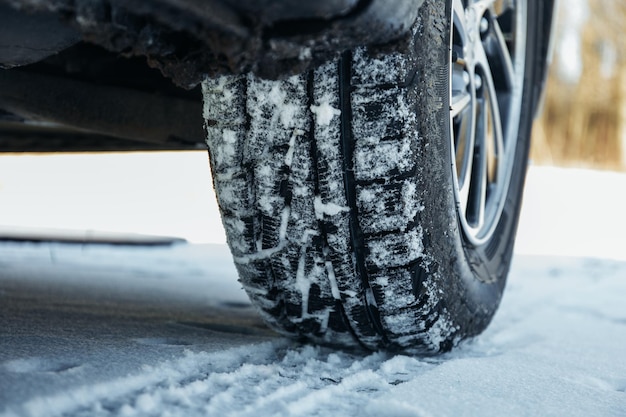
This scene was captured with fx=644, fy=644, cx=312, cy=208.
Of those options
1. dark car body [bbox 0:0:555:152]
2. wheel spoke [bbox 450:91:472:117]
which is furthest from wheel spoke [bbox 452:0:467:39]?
dark car body [bbox 0:0:555:152]

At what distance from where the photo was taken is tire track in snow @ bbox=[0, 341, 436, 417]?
28.2 inches

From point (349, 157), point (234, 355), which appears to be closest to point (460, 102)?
point (349, 157)

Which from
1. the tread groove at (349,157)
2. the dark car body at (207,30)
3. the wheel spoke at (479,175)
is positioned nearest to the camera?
the dark car body at (207,30)

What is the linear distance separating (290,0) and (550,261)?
8.55 ft

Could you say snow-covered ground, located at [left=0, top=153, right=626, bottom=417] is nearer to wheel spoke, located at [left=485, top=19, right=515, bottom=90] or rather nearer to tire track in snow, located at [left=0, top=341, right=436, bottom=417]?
tire track in snow, located at [left=0, top=341, right=436, bottom=417]

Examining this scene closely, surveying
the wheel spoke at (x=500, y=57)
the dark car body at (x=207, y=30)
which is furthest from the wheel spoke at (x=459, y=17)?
the dark car body at (x=207, y=30)

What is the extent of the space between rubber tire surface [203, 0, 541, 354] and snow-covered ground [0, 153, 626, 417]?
0.10m

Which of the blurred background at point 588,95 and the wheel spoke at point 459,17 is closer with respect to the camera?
the wheel spoke at point 459,17

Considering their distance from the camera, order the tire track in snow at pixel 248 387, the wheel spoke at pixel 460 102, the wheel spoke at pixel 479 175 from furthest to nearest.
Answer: the wheel spoke at pixel 479 175 < the wheel spoke at pixel 460 102 < the tire track in snow at pixel 248 387

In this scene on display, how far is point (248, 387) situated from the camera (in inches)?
33.0

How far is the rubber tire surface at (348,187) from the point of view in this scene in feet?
2.75

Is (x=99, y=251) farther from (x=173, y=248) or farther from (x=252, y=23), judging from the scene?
(x=252, y=23)

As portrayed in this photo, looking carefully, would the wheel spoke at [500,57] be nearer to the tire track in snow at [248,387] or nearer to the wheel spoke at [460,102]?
the wheel spoke at [460,102]

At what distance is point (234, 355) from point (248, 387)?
0.51 feet
